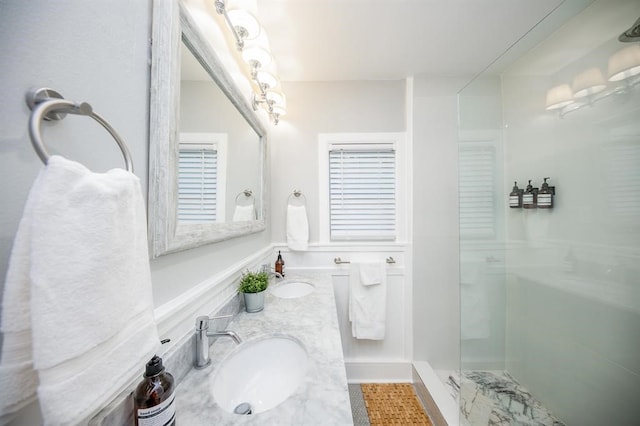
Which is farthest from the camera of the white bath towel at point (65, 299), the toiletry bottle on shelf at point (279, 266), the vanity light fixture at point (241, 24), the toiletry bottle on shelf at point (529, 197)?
the toiletry bottle on shelf at point (279, 266)

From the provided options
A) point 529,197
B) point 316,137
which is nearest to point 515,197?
point 529,197

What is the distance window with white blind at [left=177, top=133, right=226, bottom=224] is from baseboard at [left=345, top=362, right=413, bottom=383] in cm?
164

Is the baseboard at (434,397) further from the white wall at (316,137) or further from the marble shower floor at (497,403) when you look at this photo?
the white wall at (316,137)

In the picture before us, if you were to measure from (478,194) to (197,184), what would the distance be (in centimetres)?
195

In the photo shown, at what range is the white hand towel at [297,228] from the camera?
1.81m

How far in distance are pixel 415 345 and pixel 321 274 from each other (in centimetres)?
94

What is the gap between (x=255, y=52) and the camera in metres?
1.12

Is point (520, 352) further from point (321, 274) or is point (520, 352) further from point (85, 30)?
A: point (85, 30)

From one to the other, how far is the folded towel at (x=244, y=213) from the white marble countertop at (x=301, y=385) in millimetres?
481

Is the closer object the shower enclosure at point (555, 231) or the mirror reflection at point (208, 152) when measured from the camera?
the mirror reflection at point (208, 152)

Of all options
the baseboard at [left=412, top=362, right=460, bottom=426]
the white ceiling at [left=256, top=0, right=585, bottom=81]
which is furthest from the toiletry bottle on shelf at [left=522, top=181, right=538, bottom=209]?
the baseboard at [left=412, top=362, right=460, bottom=426]

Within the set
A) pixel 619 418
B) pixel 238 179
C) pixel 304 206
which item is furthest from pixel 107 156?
pixel 619 418

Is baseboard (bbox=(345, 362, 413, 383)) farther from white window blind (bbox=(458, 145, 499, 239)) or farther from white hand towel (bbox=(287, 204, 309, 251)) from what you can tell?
white window blind (bbox=(458, 145, 499, 239))

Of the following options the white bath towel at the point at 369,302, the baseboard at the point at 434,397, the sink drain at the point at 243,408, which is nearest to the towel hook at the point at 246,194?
the sink drain at the point at 243,408
